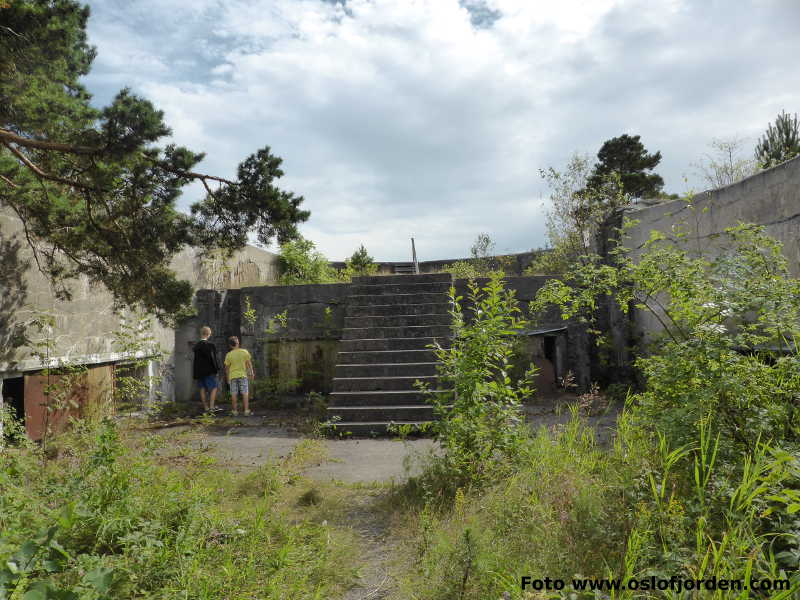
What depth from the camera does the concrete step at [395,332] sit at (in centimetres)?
891

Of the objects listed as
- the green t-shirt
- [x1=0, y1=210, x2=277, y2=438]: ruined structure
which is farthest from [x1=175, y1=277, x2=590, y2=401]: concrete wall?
[x1=0, y1=210, x2=277, y2=438]: ruined structure

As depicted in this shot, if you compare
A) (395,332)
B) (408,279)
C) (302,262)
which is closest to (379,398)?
(395,332)

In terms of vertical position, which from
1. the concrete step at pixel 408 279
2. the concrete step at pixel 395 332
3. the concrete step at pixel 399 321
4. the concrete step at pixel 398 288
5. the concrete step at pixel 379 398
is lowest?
the concrete step at pixel 379 398

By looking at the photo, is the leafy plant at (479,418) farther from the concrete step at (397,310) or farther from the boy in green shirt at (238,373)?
the boy in green shirt at (238,373)

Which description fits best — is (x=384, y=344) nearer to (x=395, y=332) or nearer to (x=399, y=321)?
(x=395, y=332)

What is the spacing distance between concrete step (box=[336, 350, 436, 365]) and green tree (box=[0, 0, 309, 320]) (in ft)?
9.07

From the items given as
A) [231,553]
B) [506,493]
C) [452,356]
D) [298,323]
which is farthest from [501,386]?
[298,323]

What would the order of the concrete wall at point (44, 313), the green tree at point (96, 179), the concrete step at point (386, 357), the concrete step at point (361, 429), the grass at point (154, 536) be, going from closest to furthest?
the grass at point (154, 536), the green tree at point (96, 179), the concrete wall at point (44, 313), the concrete step at point (361, 429), the concrete step at point (386, 357)

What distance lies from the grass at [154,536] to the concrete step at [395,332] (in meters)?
4.65

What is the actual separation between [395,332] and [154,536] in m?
6.10

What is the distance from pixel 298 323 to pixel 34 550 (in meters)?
7.53

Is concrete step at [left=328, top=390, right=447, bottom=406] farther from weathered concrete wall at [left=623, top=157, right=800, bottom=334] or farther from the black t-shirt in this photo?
weathered concrete wall at [left=623, top=157, right=800, bottom=334]

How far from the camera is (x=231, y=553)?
3.08 metres

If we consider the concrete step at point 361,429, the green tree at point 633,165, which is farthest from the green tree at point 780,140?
the concrete step at point 361,429
